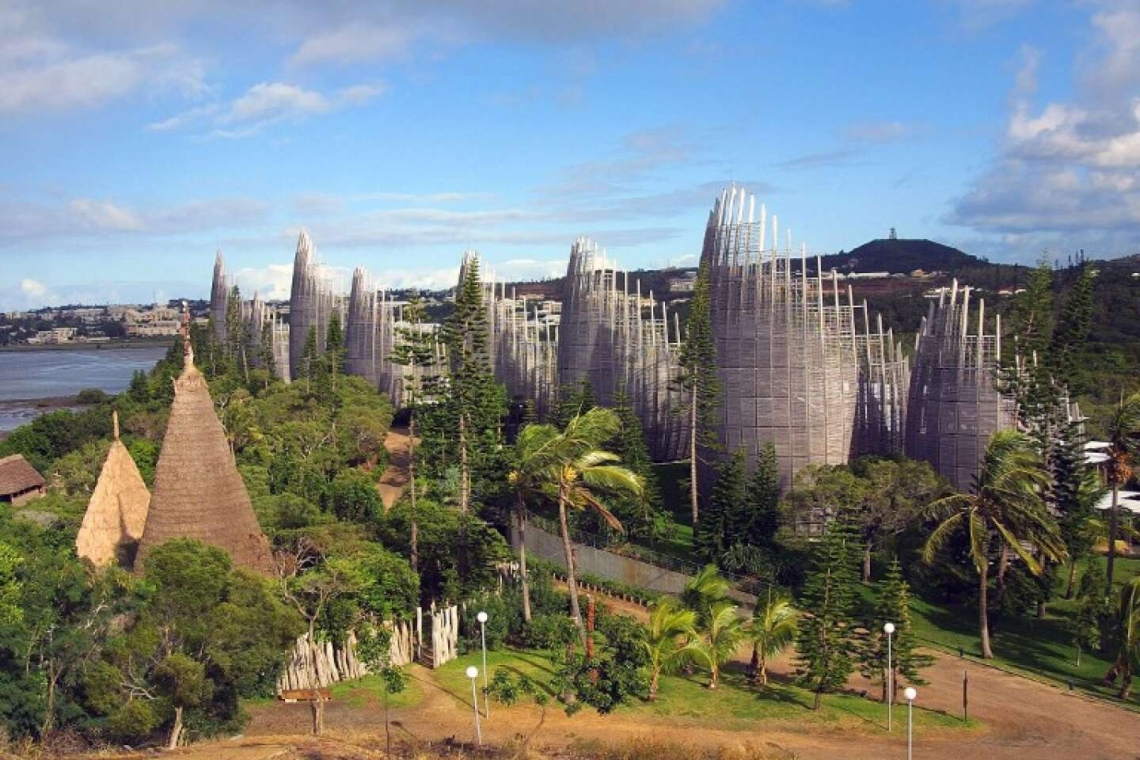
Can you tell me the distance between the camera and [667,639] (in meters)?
14.9

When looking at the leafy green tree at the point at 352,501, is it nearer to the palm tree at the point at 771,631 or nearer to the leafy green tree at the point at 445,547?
the leafy green tree at the point at 445,547

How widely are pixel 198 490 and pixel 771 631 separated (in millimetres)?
9038

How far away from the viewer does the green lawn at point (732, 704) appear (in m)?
13.9

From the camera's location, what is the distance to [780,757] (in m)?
12.1

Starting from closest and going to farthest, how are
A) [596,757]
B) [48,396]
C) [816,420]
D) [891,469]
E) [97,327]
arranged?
[596,757] < [891,469] < [816,420] < [48,396] < [97,327]

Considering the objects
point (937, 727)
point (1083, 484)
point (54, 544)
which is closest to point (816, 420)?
point (1083, 484)

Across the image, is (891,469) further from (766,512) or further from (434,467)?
(434,467)

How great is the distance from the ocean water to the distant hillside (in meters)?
86.9

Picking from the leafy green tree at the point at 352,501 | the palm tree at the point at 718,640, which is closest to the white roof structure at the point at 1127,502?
the palm tree at the point at 718,640

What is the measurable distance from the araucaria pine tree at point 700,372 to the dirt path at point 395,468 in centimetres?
750

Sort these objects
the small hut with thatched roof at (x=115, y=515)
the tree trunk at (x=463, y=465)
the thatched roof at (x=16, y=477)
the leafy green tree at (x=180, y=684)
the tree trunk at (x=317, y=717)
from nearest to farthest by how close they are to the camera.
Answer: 1. the leafy green tree at (x=180, y=684)
2. the tree trunk at (x=317, y=717)
3. the small hut with thatched roof at (x=115, y=515)
4. the tree trunk at (x=463, y=465)
5. the thatched roof at (x=16, y=477)

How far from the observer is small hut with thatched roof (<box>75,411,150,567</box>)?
16.1 meters

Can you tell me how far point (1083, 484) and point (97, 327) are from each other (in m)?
194

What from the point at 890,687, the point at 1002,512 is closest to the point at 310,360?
the point at 1002,512
